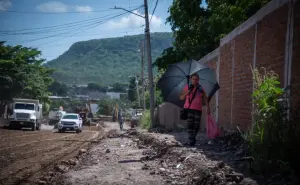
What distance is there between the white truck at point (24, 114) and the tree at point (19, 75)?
8.67m

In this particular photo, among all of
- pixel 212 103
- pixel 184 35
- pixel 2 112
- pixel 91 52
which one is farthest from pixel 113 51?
pixel 212 103

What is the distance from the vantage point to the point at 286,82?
689 centimetres

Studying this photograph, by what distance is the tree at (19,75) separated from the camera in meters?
36.9

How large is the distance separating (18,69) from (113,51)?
119 meters

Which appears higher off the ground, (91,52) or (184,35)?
(91,52)

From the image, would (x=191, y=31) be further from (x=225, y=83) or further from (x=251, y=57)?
(x=251, y=57)

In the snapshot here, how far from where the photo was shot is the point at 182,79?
10586 mm

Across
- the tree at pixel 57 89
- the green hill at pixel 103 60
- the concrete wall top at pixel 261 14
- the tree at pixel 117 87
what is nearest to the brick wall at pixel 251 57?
the concrete wall top at pixel 261 14

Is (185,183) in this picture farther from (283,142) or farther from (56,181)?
(56,181)

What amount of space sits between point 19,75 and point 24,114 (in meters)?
11.5

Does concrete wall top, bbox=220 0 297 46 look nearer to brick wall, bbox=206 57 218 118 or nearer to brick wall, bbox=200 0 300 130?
brick wall, bbox=200 0 300 130

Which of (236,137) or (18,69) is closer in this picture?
(236,137)

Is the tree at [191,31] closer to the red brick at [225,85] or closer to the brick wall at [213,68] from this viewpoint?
the brick wall at [213,68]

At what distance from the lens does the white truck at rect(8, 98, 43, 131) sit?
27.9 metres
